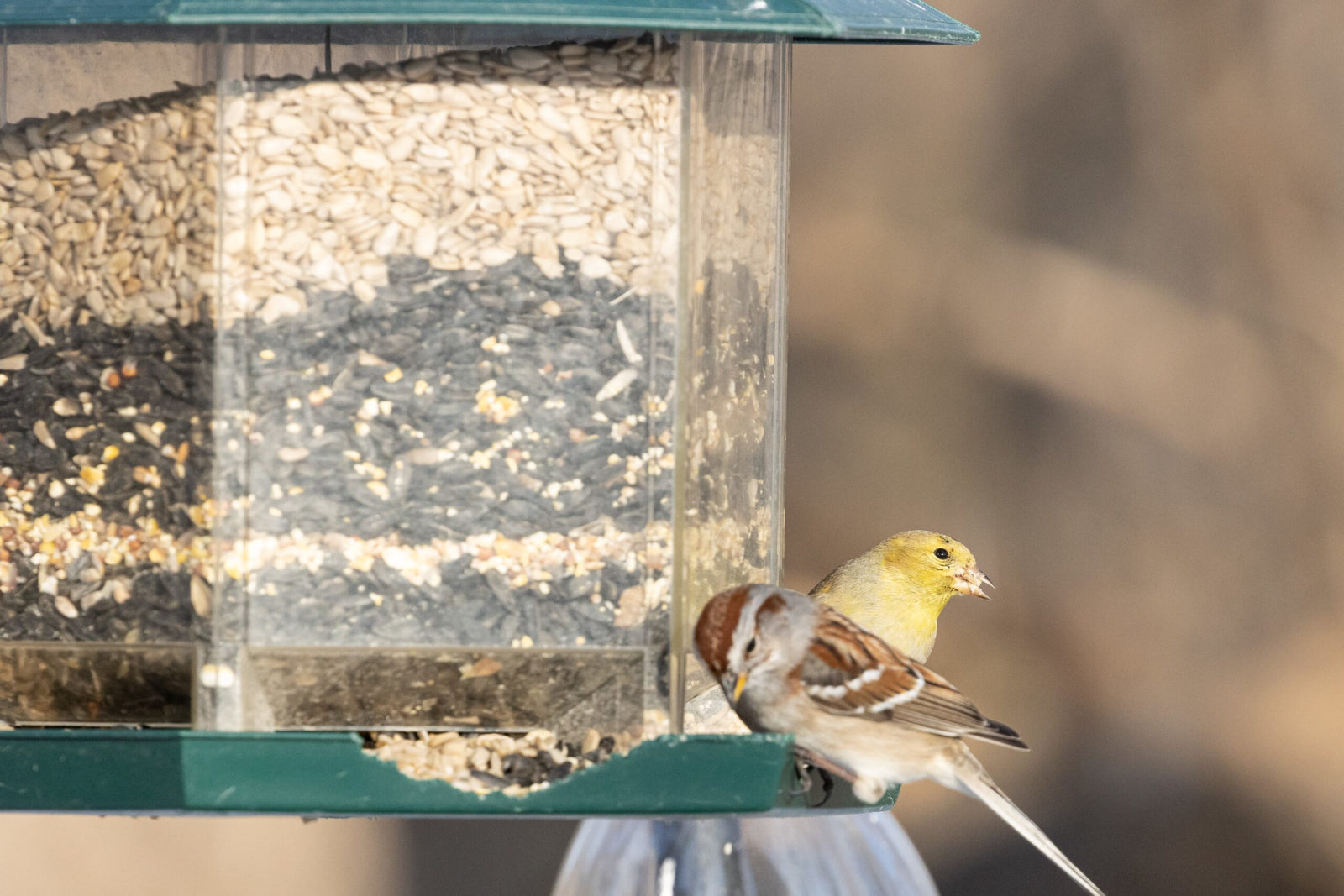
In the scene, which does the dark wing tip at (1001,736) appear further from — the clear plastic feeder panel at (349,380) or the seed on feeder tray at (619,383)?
the seed on feeder tray at (619,383)

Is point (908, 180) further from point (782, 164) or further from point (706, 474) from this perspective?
point (706, 474)

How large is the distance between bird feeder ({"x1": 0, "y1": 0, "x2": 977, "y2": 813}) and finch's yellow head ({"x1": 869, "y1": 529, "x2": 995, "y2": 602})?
1434 mm

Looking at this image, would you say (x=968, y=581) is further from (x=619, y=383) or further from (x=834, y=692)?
(x=619, y=383)

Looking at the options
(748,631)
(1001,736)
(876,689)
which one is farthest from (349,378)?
(1001,736)

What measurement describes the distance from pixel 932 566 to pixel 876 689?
0.96 metres

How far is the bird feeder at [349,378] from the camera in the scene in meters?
3.45

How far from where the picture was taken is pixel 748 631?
3.71 meters

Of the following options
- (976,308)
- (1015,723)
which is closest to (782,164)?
(976,308)

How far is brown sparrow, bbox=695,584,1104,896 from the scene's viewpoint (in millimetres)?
3680

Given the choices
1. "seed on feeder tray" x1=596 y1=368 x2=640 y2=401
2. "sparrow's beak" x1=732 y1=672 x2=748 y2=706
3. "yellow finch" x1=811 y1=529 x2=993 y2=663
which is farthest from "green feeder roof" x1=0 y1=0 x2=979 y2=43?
"yellow finch" x1=811 y1=529 x2=993 y2=663

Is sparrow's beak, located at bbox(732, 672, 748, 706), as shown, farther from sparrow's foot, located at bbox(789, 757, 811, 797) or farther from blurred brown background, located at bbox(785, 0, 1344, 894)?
blurred brown background, located at bbox(785, 0, 1344, 894)

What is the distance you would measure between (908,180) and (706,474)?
335 centimetres

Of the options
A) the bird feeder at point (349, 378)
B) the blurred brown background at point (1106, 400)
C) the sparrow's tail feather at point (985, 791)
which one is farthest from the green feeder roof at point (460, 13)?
the blurred brown background at point (1106, 400)

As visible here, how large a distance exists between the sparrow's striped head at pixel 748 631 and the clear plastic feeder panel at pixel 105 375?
936 mm
